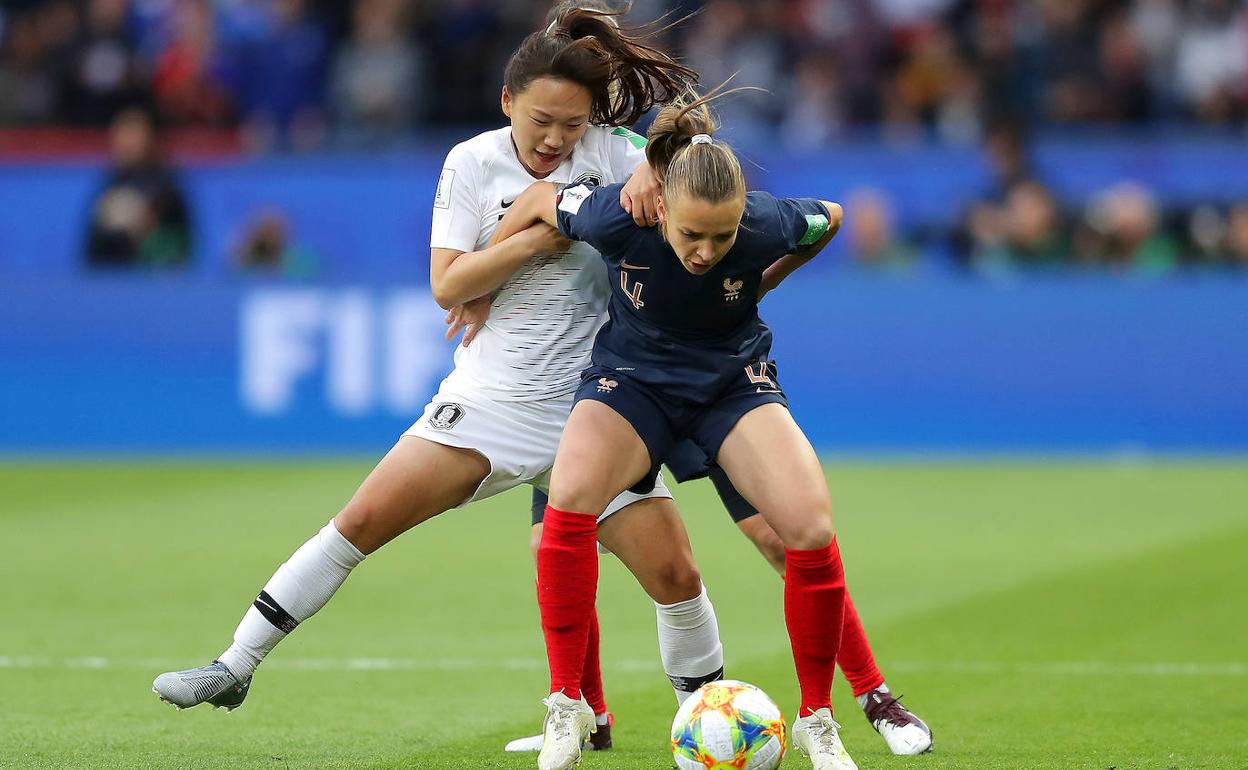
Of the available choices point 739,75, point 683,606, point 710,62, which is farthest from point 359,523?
point 710,62

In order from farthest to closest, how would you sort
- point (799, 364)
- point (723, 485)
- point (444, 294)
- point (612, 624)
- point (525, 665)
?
1. point (799, 364)
2. point (612, 624)
3. point (525, 665)
4. point (723, 485)
5. point (444, 294)

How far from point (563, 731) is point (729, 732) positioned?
456 mm

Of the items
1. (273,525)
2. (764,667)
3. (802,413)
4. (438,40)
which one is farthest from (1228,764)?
(438,40)

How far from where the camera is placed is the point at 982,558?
32.2 ft

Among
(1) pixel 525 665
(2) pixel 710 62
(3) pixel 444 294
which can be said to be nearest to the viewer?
(3) pixel 444 294

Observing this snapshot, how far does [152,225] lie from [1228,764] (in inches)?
469

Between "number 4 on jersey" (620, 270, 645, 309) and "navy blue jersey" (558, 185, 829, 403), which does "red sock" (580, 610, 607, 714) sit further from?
"number 4 on jersey" (620, 270, 645, 309)

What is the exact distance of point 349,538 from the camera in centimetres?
539

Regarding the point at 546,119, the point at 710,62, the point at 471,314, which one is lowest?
the point at 471,314

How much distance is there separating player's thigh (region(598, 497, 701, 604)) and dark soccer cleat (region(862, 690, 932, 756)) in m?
0.69

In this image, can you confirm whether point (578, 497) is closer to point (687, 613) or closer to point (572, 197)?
point (687, 613)

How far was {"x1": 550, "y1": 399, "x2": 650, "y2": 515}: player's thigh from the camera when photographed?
16.4 feet

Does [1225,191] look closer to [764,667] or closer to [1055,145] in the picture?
[1055,145]

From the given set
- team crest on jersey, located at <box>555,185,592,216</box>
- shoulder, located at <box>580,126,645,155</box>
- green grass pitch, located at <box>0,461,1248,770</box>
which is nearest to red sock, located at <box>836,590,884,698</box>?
green grass pitch, located at <box>0,461,1248,770</box>
